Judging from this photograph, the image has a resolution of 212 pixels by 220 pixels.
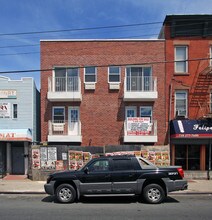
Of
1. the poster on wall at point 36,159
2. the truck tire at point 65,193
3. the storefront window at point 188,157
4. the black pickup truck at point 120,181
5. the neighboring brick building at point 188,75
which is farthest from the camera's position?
the neighboring brick building at point 188,75

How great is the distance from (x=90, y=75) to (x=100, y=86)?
3.35ft

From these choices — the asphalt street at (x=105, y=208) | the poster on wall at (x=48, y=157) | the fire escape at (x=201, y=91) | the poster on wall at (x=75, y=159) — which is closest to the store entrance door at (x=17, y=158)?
the poster on wall at (x=48, y=157)

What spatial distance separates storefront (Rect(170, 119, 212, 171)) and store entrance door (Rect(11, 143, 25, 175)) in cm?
1001

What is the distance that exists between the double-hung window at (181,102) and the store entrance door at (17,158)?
1083cm

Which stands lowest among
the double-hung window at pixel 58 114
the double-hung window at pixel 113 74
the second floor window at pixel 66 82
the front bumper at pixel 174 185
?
the front bumper at pixel 174 185

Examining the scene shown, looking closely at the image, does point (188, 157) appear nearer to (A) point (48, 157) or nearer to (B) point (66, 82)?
(A) point (48, 157)

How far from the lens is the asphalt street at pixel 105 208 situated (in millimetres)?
9281

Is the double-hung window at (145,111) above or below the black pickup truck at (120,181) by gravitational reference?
above

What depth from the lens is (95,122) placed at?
2212cm

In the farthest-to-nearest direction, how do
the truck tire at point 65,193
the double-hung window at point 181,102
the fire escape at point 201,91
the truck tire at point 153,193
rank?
1. the double-hung window at point 181,102
2. the fire escape at point 201,91
3. the truck tire at point 65,193
4. the truck tire at point 153,193

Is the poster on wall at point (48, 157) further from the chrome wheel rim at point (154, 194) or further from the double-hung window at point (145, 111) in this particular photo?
the chrome wheel rim at point (154, 194)

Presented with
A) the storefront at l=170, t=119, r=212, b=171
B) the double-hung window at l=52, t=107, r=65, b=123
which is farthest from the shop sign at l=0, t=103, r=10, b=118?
the storefront at l=170, t=119, r=212, b=171

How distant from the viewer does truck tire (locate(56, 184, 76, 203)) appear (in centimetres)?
1162

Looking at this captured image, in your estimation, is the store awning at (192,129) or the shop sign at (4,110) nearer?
the store awning at (192,129)
